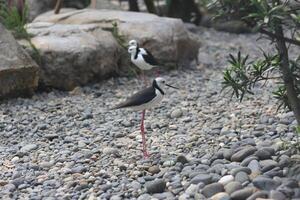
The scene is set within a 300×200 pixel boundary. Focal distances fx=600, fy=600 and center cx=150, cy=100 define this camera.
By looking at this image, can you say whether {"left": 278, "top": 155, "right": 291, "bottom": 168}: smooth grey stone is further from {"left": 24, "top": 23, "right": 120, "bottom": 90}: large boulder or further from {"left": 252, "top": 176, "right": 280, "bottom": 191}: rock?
{"left": 24, "top": 23, "right": 120, "bottom": 90}: large boulder

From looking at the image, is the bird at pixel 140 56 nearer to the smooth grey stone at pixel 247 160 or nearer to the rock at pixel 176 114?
the rock at pixel 176 114

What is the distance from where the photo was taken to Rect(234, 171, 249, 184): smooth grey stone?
3.50 meters

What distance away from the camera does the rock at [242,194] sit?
10.7 feet

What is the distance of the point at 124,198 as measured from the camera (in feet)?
11.8

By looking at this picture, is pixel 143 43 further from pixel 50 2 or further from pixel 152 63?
pixel 50 2

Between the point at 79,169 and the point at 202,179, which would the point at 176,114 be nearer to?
the point at 79,169

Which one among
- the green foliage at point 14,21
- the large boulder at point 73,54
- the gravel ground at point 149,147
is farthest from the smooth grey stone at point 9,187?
the green foliage at point 14,21

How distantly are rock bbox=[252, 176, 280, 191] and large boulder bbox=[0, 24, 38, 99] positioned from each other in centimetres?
331

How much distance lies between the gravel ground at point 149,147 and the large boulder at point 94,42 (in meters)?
0.23

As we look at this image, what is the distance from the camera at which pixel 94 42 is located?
6.83 meters

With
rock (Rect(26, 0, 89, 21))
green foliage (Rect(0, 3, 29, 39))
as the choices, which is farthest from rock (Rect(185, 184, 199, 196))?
rock (Rect(26, 0, 89, 21))

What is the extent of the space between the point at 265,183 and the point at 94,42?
385cm

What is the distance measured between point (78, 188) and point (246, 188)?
3.55 feet

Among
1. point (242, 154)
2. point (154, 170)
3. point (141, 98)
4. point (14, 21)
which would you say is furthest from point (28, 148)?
point (14, 21)
